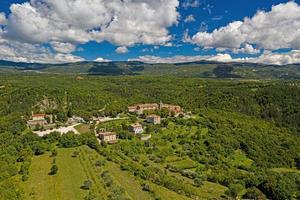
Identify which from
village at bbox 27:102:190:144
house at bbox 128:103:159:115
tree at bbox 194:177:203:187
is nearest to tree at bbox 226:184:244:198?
tree at bbox 194:177:203:187

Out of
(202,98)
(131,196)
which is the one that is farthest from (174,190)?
(202,98)

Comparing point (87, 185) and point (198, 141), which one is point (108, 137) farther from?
point (87, 185)

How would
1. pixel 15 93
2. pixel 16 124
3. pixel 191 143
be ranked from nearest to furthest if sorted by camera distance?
pixel 191 143
pixel 16 124
pixel 15 93

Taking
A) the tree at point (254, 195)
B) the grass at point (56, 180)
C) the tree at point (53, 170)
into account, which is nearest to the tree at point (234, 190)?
the tree at point (254, 195)

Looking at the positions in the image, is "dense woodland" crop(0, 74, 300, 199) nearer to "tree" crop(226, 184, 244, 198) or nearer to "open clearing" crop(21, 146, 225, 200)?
"tree" crop(226, 184, 244, 198)

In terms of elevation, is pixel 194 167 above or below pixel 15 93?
below

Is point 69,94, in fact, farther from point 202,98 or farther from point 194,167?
point 194,167

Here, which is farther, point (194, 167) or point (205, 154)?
point (205, 154)
